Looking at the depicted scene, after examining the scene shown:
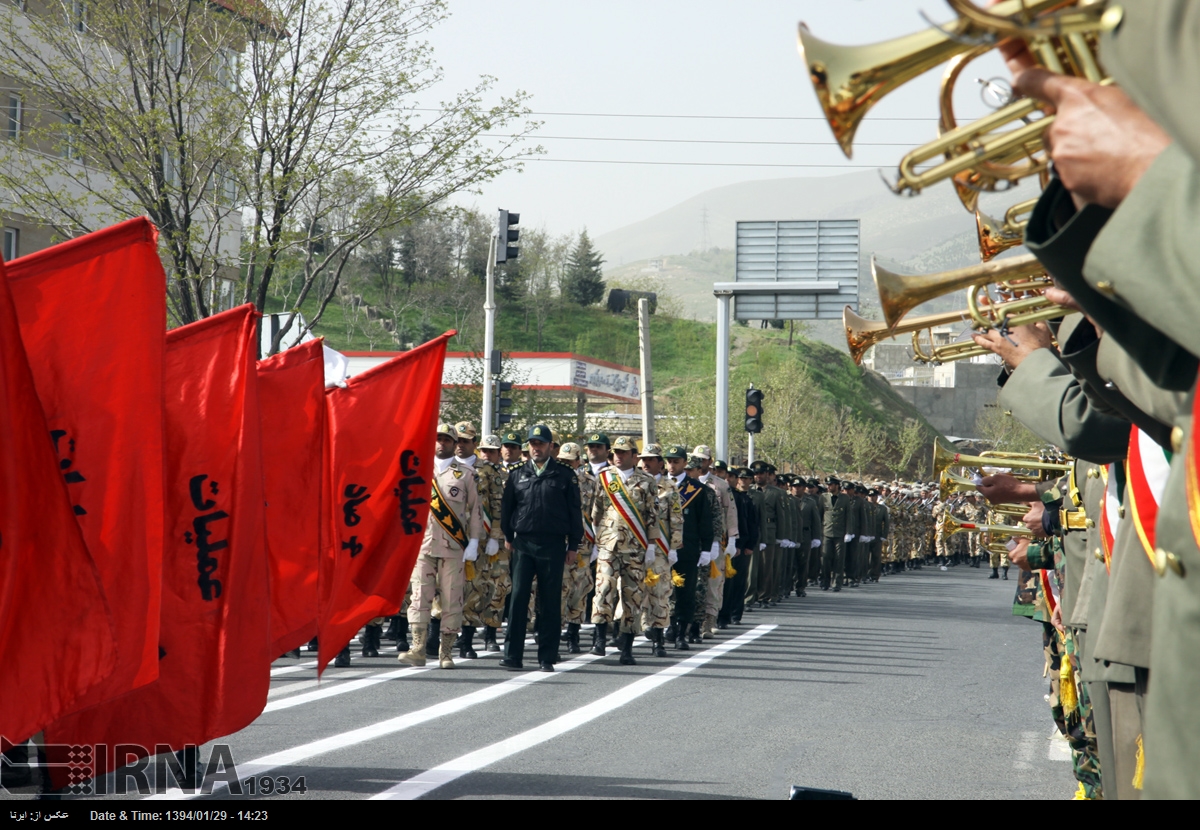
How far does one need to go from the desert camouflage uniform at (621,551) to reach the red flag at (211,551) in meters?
6.91

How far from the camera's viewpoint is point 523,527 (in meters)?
11.8

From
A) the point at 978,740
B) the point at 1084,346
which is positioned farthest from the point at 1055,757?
the point at 1084,346

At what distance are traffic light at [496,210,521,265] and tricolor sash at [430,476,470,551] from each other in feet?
29.4

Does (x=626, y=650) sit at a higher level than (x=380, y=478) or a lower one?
lower

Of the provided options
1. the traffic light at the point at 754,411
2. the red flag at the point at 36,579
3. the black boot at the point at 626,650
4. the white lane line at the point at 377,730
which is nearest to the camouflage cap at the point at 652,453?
the black boot at the point at 626,650

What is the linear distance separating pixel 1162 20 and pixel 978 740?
305 inches

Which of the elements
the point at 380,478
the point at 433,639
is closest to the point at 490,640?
the point at 433,639

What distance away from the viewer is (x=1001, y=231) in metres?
3.49

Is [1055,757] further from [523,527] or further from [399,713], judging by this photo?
[523,527]

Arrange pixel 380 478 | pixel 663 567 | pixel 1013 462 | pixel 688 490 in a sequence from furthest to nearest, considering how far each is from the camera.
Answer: pixel 688 490 → pixel 663 567 → pixel 380 478 → pixel 1013 462

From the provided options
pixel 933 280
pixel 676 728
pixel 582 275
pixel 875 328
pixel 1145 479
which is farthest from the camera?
pixel 582 275

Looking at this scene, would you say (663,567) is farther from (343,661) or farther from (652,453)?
(343,661)

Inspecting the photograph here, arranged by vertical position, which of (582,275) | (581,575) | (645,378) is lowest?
(581,575)

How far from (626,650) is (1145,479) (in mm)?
9657
